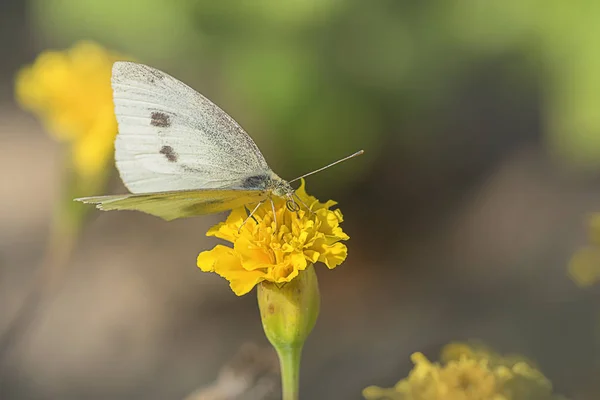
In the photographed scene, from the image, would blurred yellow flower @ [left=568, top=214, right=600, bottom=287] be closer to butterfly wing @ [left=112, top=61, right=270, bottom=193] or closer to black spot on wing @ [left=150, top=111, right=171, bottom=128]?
butterfly wing @ [left=112, top=61, right=270, bottom=193]

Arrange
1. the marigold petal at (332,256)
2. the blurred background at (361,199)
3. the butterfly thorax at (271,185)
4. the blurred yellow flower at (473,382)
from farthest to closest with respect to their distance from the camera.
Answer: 1. the blurred background at (361,199)
2. the butterfly thorax at (271,185)
3. the marigold petal at (332,256)
4. the blurred yellow flower at (473,382)

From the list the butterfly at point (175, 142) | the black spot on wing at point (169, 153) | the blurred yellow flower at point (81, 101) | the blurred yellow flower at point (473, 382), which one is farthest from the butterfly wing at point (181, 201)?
the blurred yellow flower at point (81, 101)

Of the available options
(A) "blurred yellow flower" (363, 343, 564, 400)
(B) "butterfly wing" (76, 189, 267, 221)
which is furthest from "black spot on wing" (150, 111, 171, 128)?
(A) "blurred yellow flower" (363, 343, 564, 400)

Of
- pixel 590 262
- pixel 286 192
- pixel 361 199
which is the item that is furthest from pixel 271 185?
pixel 361 199

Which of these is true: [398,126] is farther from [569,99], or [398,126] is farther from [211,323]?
[211,323]

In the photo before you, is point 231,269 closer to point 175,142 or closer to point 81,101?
point 175,142

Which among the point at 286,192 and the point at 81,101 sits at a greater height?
the point at 81,101

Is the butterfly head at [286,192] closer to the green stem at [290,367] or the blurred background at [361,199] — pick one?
the green stem at [290,367]

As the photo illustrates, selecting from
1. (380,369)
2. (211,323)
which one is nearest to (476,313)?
(380,369)
